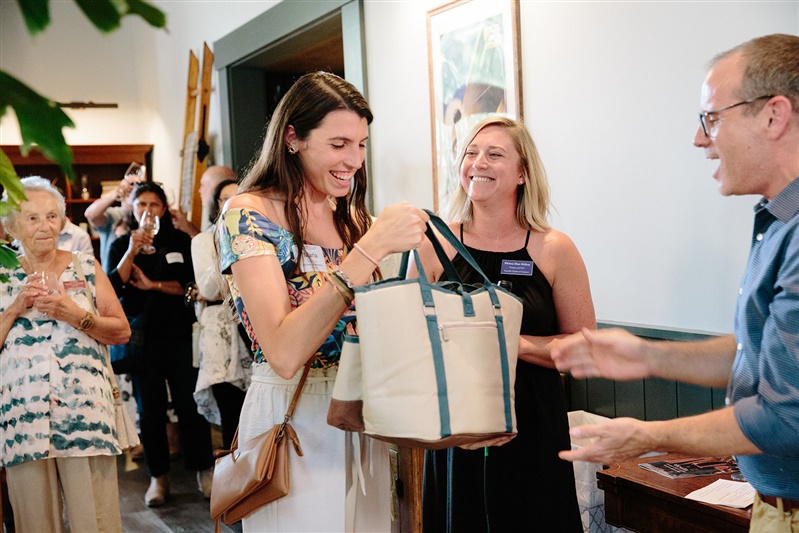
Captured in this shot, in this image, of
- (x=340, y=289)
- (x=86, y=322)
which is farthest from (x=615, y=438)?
(x=86, y=322)

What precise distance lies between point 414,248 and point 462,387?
28cm

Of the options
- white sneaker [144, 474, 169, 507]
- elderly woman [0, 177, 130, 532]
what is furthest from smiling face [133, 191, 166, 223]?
elderly woman [0, 177, 130, 532]

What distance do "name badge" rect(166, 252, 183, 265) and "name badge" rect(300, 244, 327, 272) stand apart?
3181 millimetres

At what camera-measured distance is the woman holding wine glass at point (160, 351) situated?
4.28 metres

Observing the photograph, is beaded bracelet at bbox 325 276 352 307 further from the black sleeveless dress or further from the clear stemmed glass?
the clear stemmed glass

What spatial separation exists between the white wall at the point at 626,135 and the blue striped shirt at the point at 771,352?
3.77ft

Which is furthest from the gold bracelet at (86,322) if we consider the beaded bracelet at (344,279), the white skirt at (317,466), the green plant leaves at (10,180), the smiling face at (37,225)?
the green plant leaves at (10,180)

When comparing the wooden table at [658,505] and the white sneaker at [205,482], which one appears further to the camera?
the white sneaker at [205,482]

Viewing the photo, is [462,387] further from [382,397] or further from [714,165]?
[714,165]

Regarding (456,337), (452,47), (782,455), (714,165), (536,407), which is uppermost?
(452,47)

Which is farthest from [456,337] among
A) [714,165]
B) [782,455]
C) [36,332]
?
[36,332]

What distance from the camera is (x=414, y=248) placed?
143 cm

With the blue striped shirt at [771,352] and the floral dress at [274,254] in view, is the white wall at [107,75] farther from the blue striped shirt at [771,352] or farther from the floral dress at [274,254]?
the blue striped shirt at [771,352]

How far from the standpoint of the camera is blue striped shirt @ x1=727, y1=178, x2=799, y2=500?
1130mm
